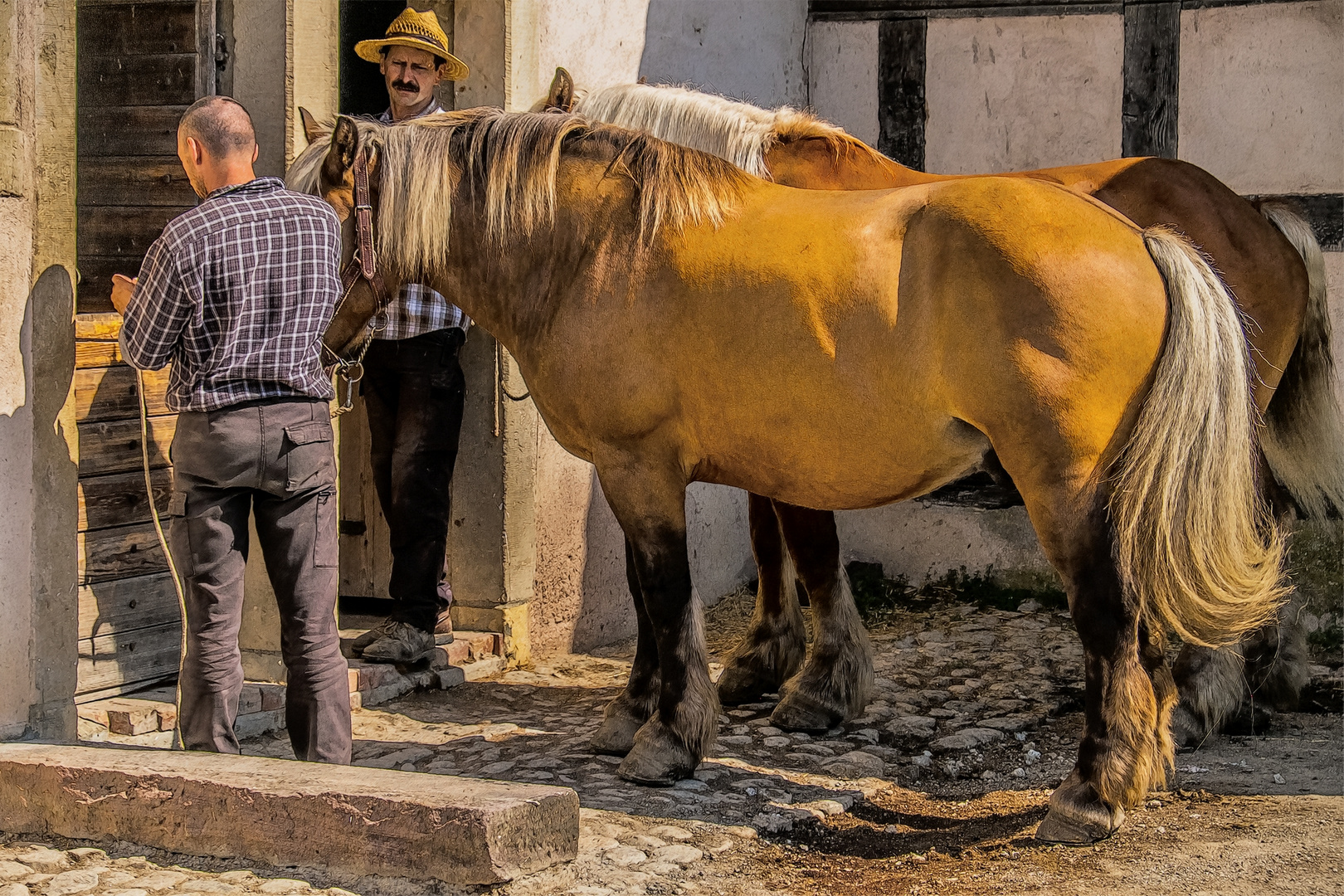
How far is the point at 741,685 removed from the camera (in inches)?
210

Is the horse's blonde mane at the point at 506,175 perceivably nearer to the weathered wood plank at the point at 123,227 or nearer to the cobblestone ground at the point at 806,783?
the weathered wood plank at the point at 123,227

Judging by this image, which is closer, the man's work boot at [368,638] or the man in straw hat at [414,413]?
the man in straw hat at [414,413]

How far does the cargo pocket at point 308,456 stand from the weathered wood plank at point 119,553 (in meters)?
1.27

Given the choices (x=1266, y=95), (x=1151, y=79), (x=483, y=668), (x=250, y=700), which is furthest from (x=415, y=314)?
(x=1266, y=95)

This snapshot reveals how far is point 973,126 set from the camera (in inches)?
285

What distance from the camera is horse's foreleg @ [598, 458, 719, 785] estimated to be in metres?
4.26

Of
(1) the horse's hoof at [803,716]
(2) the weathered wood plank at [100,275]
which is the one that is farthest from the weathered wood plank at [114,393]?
(1) the horse's hoof at [803,716]

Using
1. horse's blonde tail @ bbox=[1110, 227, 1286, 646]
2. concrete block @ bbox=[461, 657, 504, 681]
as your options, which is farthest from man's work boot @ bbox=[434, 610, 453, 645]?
horse's blonde tail @ bbox=[1110, 227, 1286, 646]

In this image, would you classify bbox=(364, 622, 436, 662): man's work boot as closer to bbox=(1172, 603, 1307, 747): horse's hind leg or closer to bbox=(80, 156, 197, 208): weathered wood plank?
bbox=(80, 156, 197, 208): weathered wood plank

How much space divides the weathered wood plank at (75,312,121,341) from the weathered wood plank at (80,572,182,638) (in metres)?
0.84

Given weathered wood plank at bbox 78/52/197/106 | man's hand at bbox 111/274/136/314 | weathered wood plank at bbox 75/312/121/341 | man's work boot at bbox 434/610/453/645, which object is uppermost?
weathered wood plank at bbox 78/52/197/106

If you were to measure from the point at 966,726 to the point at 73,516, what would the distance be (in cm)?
313

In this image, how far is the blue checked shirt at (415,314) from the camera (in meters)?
5.39

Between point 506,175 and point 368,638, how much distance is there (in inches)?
86.8
